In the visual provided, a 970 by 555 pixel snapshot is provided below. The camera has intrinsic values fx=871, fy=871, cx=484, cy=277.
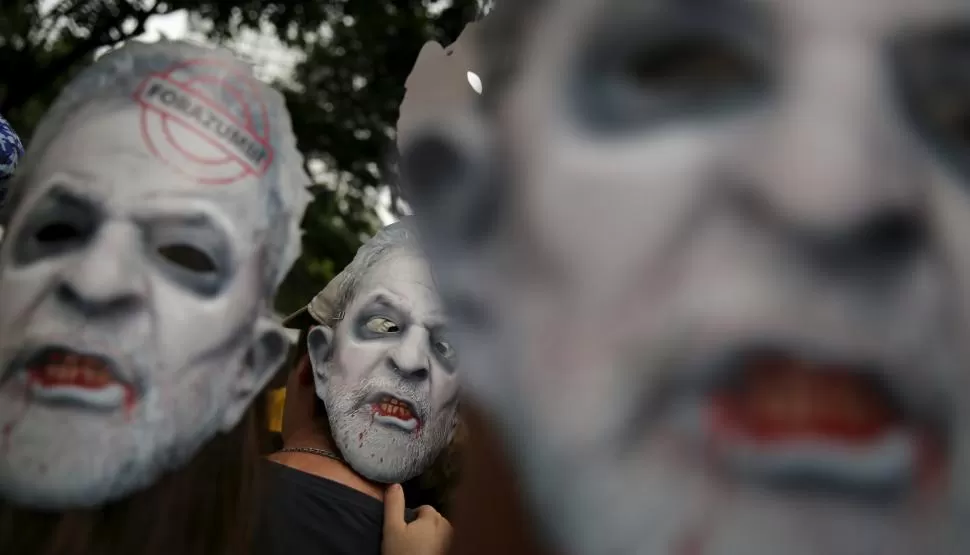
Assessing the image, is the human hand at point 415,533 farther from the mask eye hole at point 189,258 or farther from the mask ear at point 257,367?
the mask eye hole at point 189,258

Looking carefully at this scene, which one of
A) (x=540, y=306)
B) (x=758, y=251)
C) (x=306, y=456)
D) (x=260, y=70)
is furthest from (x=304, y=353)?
(x=758, y=251)

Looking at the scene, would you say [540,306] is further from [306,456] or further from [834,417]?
[306,456]

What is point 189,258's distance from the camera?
1.37 meters

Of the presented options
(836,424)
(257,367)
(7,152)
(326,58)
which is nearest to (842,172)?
(836,424)

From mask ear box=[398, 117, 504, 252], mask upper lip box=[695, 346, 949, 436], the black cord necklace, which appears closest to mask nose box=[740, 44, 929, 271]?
mask upper lip box=[695, 346, 949, 436]

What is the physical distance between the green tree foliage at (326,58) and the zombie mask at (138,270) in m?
1.32

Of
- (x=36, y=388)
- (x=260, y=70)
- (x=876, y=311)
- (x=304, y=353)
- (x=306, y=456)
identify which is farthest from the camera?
(x=304, y=353)

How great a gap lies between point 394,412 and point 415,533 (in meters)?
0.34

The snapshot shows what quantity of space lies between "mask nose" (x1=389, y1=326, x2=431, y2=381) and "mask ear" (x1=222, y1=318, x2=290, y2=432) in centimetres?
79

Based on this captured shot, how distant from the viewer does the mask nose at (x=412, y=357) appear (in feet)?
7.44

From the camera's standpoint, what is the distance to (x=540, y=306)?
43.6 inches

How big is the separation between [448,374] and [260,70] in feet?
3.36

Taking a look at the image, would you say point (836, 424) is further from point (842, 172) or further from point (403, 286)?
point (403, 286)

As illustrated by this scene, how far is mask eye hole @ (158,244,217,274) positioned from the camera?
1.36m
